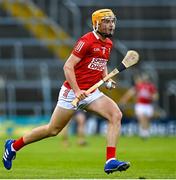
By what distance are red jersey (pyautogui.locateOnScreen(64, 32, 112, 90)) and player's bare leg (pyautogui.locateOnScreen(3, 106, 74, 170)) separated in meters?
0.44

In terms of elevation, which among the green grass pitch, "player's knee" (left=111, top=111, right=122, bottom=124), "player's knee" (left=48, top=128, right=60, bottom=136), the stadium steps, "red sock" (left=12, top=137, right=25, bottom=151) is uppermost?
the stadium steps

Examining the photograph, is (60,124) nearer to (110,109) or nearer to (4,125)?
(110,109)

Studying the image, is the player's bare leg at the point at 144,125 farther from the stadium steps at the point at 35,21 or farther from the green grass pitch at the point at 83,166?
the green grass pitch at the point at 83,166

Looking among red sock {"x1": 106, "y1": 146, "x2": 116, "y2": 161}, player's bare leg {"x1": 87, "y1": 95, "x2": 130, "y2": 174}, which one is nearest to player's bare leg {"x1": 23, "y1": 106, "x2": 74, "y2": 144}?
player's bare leg {"x1": 87, "y1": 95, "x2": 130, "y2": 174}

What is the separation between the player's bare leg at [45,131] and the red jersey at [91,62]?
438 millimetres

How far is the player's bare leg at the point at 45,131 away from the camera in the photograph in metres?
12.4

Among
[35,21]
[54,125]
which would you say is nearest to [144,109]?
[35,21]

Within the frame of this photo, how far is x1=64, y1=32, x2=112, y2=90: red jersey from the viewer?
12266 millimetres

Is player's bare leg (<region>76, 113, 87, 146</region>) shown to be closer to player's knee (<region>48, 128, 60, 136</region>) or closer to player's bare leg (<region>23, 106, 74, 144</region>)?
player's bare leg (<region>23, 106, 74, 144</region>)

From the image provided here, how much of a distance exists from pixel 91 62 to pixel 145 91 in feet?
58.2

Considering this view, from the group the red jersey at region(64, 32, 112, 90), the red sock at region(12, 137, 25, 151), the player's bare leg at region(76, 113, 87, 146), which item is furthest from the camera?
the player's bare leg at region(76, 113, 87, 146)

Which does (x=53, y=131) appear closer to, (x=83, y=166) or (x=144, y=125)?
(x=83, y=166)

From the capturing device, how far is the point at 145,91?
29953mm

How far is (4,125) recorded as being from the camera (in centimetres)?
3212
